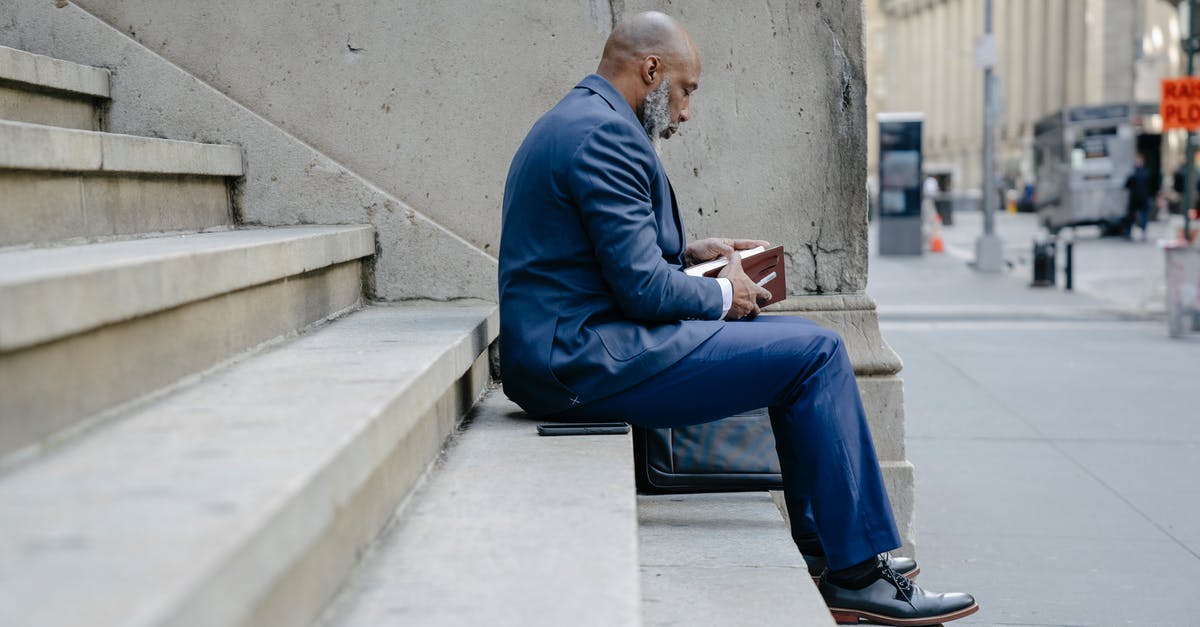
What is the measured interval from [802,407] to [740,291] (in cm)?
46

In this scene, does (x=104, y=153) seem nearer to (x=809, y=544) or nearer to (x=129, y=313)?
(x=129, y=313)

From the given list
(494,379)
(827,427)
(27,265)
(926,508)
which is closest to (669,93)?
(827,427)

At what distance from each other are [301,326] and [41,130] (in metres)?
0.98

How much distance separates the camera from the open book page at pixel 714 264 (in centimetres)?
388

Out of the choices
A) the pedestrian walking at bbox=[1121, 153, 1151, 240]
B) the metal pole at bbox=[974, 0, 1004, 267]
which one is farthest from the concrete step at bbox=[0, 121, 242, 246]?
the pedestrian walking at bbox=[1121, 153, 1151, 240]

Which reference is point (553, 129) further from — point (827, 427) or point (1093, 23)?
point (1093, 23)

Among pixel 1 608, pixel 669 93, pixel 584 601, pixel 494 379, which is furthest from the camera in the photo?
pixel 494 379

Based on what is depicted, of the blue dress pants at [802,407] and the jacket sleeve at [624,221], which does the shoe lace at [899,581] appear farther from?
the jacket sleeve at [624,221]

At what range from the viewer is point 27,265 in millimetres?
2424

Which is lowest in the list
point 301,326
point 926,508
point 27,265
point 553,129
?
point 926,508

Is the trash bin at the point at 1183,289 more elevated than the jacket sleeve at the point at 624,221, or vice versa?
the jacket sleeve at the point at 624,221

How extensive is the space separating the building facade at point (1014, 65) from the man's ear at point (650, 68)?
18.5m

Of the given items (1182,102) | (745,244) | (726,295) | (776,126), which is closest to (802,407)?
(726,295)

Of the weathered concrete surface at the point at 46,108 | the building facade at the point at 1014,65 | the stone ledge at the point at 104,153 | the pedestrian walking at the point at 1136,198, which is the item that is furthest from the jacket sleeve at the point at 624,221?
the pedestrian walking at the point at 1136,198
